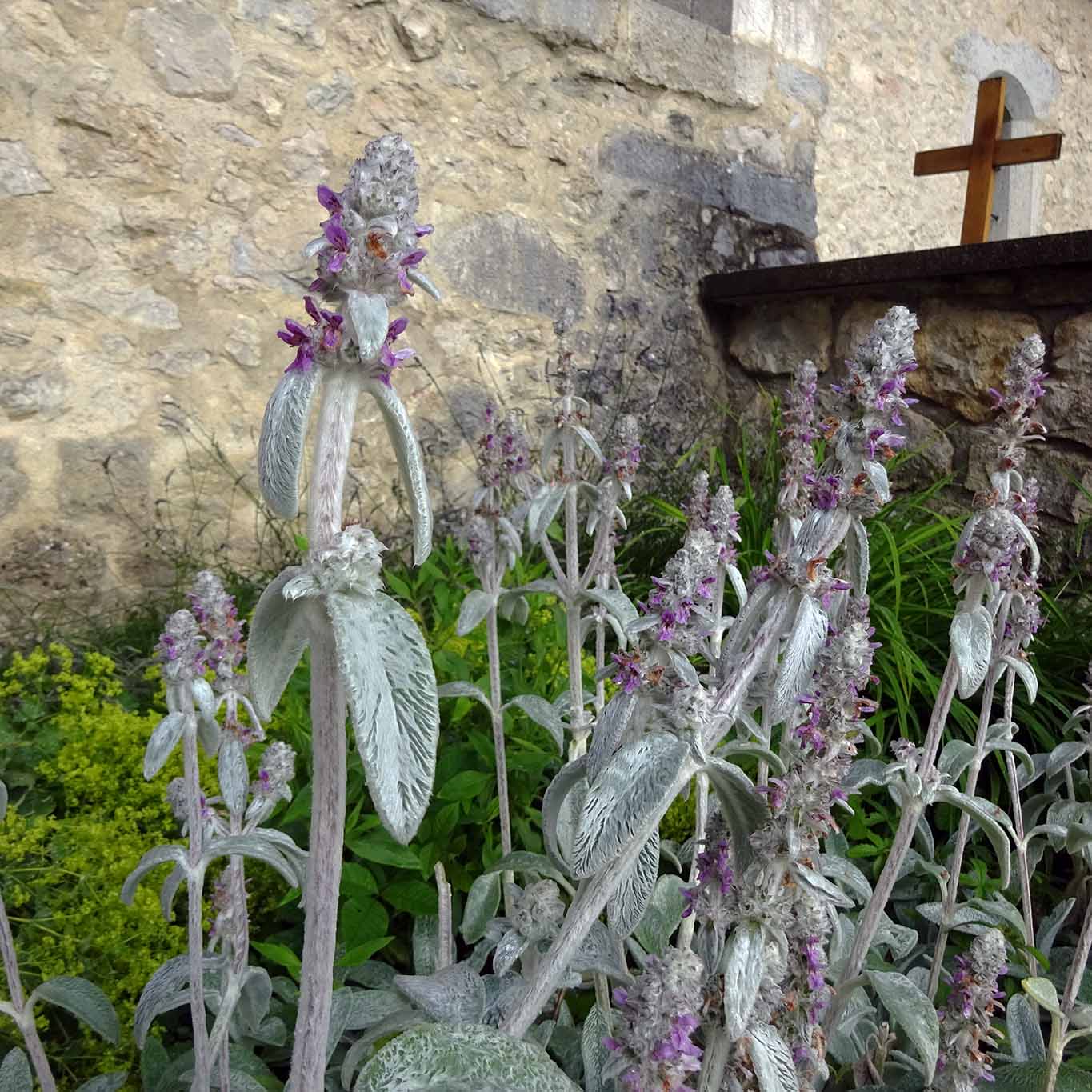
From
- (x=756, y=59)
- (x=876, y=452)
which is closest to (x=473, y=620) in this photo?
Result: (x=876, y=452)

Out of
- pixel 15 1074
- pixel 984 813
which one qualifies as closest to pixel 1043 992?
pixel 984 813

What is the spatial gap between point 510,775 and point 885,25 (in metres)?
6.14

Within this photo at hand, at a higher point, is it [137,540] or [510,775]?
[137,540]

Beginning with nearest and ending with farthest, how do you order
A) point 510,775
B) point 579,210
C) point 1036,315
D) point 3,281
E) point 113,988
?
point 113,988 → point 510,775 → point 3,281 → point 1036,315 → point 579,210

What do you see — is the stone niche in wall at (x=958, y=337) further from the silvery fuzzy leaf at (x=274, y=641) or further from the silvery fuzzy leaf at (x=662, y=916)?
the silvery fuzzy leaf at (x=274, y=641)

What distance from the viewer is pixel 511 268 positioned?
4246mm

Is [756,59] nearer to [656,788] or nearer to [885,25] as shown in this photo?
[885,25]

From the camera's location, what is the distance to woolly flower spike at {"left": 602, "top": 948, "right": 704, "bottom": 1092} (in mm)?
739

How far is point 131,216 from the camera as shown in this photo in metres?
3.29

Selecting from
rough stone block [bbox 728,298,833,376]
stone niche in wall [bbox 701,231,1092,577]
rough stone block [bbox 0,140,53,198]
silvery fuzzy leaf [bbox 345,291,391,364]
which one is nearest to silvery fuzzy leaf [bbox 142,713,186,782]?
silvery fuzzy leaf [bbox 345,291,391,364]

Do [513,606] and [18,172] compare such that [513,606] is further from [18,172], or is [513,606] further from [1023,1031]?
[18,172]

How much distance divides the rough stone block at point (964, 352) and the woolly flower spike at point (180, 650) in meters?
3.47

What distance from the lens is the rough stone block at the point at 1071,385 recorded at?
359 cm

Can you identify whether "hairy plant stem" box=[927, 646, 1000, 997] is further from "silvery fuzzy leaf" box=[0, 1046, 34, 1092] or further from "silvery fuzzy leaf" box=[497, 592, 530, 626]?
"silvery fuzzy leaf" box=[0, 1046, 34, 1092]
